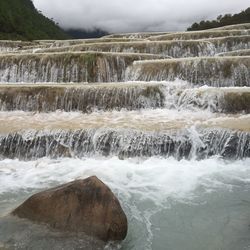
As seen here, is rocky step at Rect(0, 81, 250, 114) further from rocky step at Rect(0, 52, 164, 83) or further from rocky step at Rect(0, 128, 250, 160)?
rocky step at Rect(0, 52, 164, 83)

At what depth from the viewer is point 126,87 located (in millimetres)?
14969

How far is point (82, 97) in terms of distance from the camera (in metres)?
15.2

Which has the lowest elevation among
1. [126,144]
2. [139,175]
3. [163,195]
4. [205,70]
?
[163,195]

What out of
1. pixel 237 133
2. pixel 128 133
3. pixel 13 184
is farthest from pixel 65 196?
pixel 237 133

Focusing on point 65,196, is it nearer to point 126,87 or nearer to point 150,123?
point 150,123

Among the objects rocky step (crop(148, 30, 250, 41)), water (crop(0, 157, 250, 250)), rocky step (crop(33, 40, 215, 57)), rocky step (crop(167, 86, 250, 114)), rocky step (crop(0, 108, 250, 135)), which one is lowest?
water (crop(0, 157, 250, 250))

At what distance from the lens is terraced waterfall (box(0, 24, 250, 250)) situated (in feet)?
25.3

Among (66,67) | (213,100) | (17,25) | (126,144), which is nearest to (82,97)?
(126,144)

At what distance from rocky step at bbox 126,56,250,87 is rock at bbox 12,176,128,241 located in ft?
34.4

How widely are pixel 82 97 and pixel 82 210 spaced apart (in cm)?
850

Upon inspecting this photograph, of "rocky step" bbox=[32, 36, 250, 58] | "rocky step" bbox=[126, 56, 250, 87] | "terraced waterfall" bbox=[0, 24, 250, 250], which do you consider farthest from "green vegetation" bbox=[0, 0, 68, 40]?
"rocky step" bbox=[126, 56, 250, 87]

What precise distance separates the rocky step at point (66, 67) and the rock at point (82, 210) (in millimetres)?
11578

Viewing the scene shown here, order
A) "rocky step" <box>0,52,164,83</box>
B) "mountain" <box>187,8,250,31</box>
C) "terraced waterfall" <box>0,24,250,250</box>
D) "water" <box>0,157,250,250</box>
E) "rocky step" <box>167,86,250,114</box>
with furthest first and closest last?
"mountain" <box>187,8,250,31</box> < "rocky step" <box>0,52,164,83</box> < "rocky step" <box>167,86,250,114</box> < "terraced waterfall" <box>0,24,250,250</box> < "water" <box>0,157,250,250</box>

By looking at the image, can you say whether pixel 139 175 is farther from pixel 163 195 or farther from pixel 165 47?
pixel 165 47
